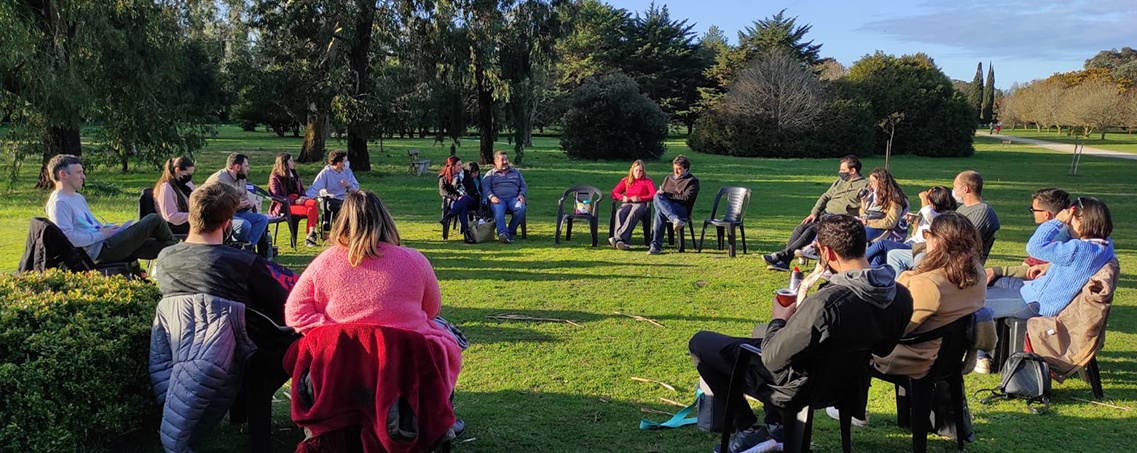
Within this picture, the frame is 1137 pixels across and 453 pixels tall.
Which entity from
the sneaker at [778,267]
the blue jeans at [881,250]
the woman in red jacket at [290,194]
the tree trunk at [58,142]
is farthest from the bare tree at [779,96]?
the blue jeans at [881,250]

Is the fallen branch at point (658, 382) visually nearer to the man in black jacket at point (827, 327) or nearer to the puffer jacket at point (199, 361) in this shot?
the man in black jacket at point (827, 327)

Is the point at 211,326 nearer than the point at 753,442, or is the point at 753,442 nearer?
the point at 211,326

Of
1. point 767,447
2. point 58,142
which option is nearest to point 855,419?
point 767,447

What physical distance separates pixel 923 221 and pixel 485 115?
18579 mm

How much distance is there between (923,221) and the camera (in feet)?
23.6

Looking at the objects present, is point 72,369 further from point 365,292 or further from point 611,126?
point 611,126

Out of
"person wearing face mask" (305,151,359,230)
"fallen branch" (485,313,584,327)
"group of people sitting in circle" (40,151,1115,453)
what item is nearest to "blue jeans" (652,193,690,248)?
"fallen branch" (485,313,584,327)

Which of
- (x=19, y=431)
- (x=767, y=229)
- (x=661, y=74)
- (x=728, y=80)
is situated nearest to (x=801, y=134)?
(x=728, y=80)

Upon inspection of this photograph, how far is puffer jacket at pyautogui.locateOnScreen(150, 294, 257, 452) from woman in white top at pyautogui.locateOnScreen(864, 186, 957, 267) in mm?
5585

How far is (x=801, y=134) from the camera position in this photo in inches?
1526

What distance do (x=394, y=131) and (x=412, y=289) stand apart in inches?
729

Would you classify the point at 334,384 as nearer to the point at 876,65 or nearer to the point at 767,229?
the point at 767,229

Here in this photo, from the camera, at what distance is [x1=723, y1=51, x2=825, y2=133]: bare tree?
38844 mm

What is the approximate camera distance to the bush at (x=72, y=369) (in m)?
3.08
